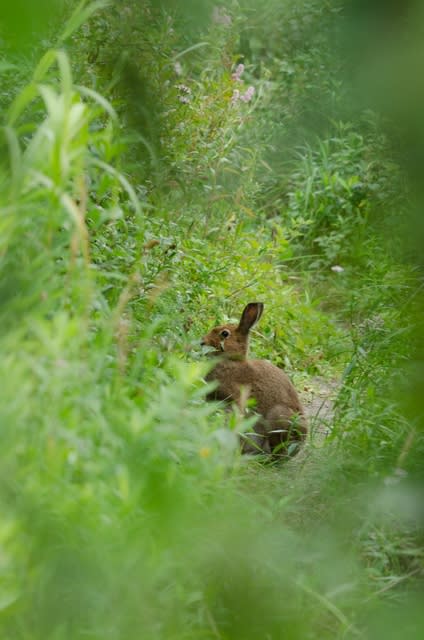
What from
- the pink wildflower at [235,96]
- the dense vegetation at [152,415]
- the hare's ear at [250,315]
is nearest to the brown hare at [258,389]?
the hare's ear at [250,315]

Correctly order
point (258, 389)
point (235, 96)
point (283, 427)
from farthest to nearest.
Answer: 1. point (235, 96)
2. point (258, 389)
3. point (283, 427)

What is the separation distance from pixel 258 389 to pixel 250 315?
0.45 metres

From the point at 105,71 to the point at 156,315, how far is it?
7.19 ft

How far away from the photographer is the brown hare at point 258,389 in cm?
520

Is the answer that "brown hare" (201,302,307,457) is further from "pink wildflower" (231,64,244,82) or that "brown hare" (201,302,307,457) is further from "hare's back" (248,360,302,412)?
"pink wildflower" (231,64,244,82)

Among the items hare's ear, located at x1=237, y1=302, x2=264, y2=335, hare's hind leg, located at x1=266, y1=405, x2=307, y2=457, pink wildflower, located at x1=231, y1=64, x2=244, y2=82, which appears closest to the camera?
hare's hind leg, located at x1=266, y1=405, x2=307, y2=457

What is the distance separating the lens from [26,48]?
5.20 feet

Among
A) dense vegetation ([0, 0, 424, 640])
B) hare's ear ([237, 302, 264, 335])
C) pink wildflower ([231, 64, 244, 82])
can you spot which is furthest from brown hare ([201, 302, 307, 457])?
pink wildflower ([231, 64, 244, 82])

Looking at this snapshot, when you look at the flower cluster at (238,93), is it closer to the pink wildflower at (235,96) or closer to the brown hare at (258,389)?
the pink wildflower at (235,96)

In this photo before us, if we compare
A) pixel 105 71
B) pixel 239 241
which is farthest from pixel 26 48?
pixel 239 241

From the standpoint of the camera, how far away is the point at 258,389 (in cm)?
535

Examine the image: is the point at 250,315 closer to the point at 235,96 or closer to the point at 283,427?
the point at 283,427

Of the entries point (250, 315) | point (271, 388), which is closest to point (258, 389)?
point (271, 388)

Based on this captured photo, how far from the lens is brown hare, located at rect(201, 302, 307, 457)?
5203 mm
